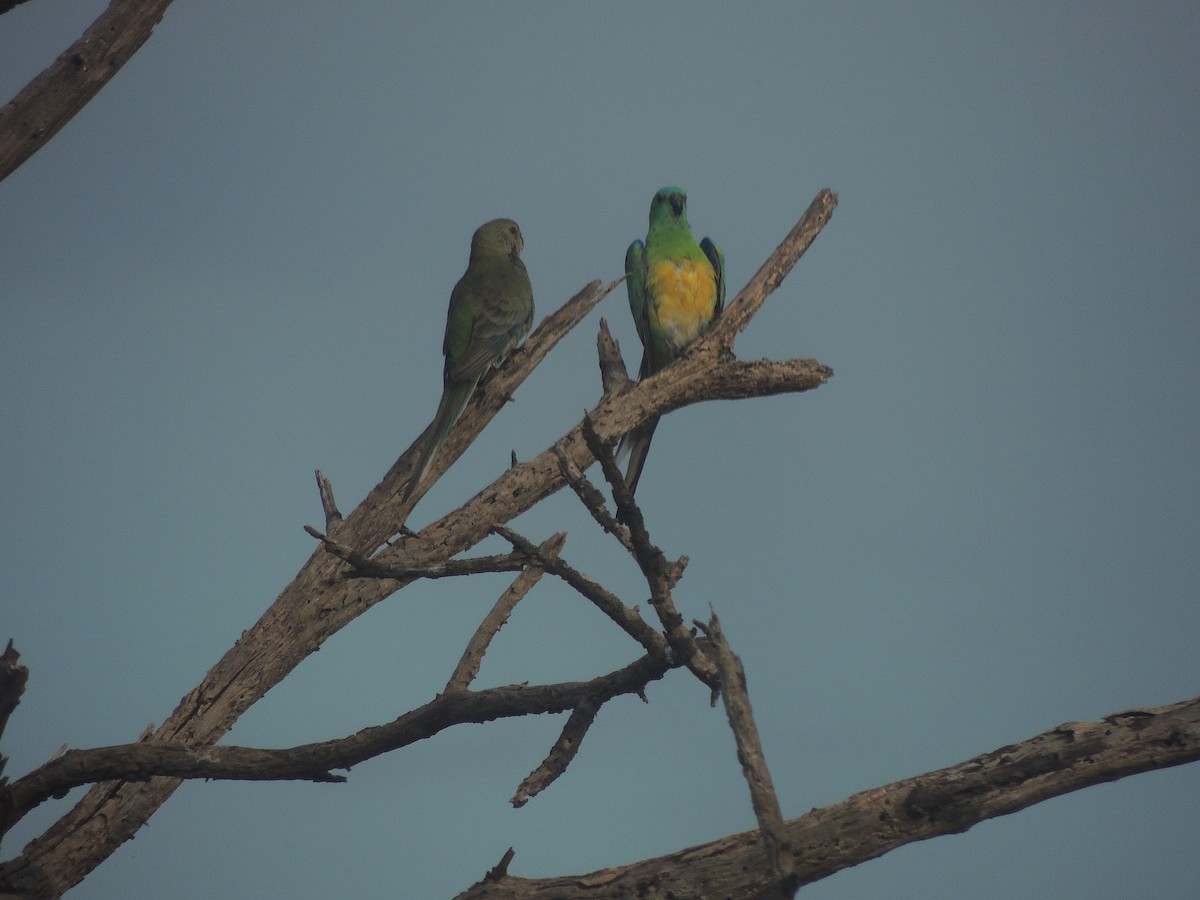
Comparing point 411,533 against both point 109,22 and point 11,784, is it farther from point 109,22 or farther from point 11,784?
point 109,22

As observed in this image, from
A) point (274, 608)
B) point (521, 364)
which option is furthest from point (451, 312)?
point (274, 608)

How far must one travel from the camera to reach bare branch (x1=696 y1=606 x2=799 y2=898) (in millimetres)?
2607

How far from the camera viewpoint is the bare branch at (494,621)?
14.8 feet

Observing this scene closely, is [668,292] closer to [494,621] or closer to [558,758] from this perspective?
[494,621]

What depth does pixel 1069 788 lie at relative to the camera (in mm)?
3006

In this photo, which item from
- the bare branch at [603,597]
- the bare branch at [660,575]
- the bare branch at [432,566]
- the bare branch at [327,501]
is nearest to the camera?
the bare branch at [660,575]

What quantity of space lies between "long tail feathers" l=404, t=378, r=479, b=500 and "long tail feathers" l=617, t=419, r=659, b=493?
0.91 meters

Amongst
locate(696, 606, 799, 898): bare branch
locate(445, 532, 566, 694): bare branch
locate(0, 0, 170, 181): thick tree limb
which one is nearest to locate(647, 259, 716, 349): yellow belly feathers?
locate(445, 532, 566, 694): bare branch

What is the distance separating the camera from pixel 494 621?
4848 mm

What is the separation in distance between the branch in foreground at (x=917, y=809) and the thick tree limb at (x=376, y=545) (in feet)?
5.90

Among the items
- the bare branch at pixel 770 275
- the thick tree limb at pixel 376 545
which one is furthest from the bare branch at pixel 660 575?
the bare branch at pixel 770 275

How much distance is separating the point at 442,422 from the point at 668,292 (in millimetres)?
1516

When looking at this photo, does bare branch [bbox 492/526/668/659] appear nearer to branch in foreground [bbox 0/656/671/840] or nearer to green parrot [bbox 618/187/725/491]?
branch in foreground [bbox 0/656/671/840]

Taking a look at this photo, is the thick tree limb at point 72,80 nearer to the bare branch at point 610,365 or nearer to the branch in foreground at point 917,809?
the bare branch at point 610,365
